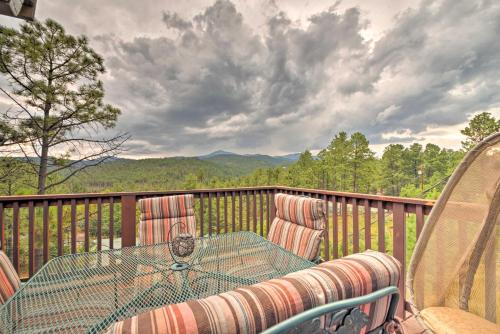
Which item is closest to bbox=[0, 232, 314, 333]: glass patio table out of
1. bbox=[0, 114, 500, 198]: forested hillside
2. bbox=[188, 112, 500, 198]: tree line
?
bbox=[0, 114, 500, 198]: forested hillside

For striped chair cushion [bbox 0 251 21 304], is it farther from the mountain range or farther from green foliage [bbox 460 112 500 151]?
green foliage [bbox 460 112 500 151]

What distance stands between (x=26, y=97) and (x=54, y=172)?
306 cm

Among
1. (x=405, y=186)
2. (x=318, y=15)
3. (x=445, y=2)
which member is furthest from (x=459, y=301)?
(x=405, y=186)

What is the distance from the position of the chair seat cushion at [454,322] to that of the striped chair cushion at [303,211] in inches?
37.9

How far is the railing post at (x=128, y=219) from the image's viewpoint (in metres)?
2.96

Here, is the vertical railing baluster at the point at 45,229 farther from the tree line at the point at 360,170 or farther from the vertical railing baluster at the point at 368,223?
the tree line at the point at 360,170

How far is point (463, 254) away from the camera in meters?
1.35

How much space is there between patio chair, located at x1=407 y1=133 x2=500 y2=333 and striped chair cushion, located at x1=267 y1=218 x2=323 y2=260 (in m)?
0.77

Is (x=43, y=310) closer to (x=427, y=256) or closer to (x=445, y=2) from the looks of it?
(x=427, y=256)

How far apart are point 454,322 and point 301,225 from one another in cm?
124

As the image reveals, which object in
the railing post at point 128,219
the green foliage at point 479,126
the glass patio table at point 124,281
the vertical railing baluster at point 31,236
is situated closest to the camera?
the glass patio table at point 124,281

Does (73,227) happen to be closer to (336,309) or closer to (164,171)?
(336,309)

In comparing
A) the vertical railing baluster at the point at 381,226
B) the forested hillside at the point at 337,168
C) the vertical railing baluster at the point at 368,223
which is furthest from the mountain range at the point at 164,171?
the vertical railing baluster at the point at 381,226

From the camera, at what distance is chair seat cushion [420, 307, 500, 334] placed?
1127 millimetres
